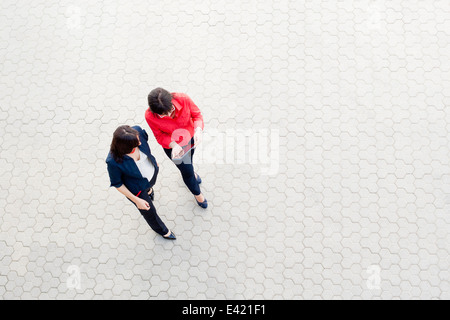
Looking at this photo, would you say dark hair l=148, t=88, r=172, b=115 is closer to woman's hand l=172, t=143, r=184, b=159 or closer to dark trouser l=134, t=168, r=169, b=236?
woman's hand l=172, t=143, r=184, b=159

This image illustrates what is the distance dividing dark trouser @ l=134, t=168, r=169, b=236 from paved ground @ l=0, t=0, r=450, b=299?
0.33 meters

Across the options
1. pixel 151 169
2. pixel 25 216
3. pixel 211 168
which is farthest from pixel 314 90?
pixel 25 216

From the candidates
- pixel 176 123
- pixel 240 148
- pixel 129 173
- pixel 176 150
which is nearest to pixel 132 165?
pixel 129 173

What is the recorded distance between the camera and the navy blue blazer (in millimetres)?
3461

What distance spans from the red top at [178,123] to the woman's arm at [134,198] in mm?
596

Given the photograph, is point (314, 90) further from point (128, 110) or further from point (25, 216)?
point (25, 216)

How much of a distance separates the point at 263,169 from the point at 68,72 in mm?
3310

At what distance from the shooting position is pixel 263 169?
5180 millimetres

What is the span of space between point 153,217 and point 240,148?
63.3 inches

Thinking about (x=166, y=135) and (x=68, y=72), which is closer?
(x=166, y=135)

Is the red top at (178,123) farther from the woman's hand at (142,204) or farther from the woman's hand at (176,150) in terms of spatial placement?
the woman's hand at (142,204)
